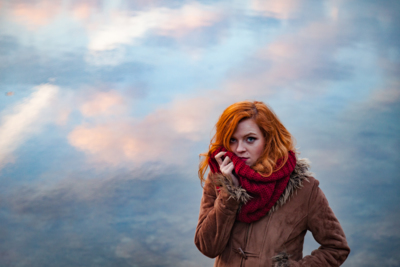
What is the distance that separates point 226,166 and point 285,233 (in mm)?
463

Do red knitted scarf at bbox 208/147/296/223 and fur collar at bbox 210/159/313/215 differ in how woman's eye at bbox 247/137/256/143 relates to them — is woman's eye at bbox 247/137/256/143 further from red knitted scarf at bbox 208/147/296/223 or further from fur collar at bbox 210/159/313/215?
fur collar at bbox 210/159/313/215

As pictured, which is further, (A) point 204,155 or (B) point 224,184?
(A) point 204,155

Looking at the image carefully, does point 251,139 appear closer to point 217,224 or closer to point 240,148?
point 240,148

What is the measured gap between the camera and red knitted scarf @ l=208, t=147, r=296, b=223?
7.42 feet

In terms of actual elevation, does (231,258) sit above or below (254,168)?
below

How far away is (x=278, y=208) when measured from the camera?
2379mm

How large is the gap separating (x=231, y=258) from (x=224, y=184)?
433 mm

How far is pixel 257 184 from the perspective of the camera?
89.8 inches

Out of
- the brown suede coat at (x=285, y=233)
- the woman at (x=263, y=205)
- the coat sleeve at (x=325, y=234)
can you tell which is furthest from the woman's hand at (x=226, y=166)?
the coat sleeve at (x=325, y=234)

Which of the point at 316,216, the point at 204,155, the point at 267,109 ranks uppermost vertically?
the point at 267,109

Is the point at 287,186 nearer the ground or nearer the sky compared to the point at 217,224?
nearer the sky

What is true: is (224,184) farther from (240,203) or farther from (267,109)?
(267,109)

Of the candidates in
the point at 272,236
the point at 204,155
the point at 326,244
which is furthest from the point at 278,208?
the point at 204,155

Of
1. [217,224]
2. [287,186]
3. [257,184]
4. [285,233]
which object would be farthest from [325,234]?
[217,224]
